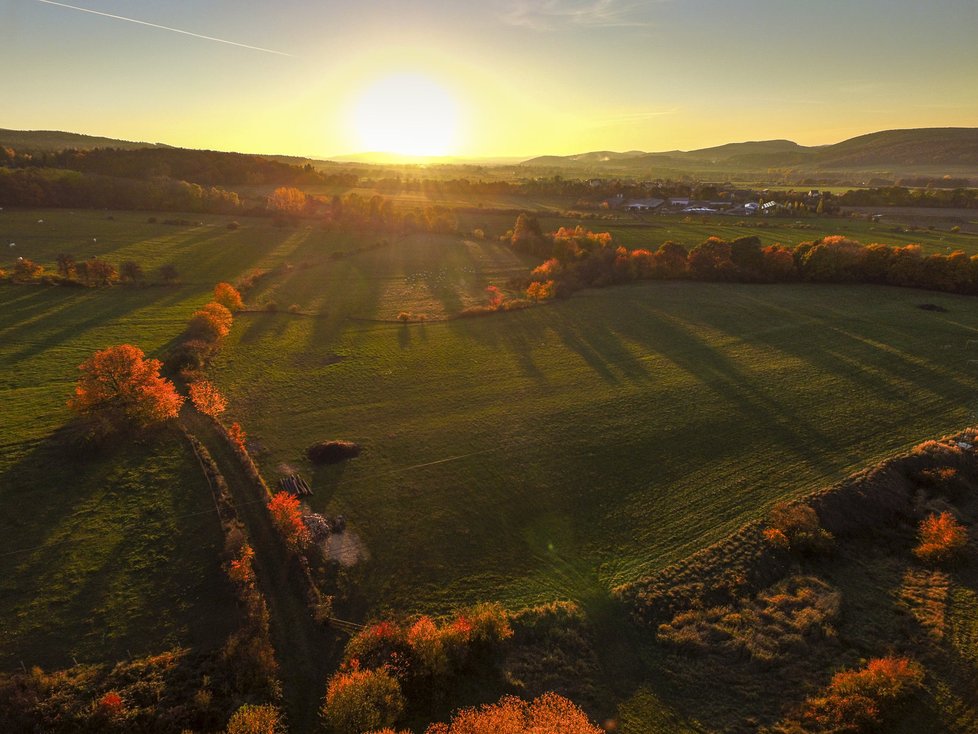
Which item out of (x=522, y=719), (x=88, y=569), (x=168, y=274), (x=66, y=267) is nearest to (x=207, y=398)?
(x=88, y=569)

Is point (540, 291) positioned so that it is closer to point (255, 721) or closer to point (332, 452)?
point (332, 452)

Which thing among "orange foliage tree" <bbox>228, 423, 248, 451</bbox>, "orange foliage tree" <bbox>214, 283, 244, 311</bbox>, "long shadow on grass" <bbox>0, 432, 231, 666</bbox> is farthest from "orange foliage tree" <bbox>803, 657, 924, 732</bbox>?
"orange foliage tree" <bbox>214, 283, 244, 311</bbox>

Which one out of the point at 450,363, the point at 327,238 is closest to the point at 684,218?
the point at 327,238

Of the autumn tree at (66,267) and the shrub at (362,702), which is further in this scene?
the autumn tree at (66,267)

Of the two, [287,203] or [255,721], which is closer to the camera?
[255,721]

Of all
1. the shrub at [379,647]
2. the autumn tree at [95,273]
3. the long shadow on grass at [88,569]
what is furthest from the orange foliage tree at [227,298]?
the shrub at [379,647]

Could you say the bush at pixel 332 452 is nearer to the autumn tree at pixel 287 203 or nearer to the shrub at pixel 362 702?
the shrub at pixel 362 702

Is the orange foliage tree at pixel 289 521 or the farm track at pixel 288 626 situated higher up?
the orange foliage tree at pixel 289 521
